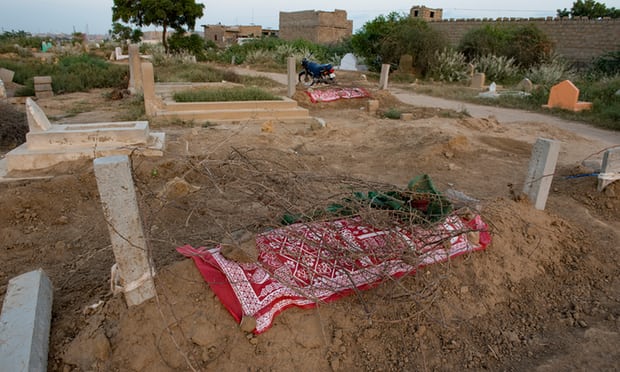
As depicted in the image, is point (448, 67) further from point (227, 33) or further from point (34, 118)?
point (227, 33)

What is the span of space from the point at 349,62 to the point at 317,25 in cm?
982

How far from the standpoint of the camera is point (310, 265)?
2416 mm

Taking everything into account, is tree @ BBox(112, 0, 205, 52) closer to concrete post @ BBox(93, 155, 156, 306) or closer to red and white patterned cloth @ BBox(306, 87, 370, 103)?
red and white patterned cloth @ BBox(306, 87, 370, 103)

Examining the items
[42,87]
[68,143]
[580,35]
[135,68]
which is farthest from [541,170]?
[580,35]

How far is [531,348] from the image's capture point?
94.7 inches

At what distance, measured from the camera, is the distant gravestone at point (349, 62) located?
2241 cm

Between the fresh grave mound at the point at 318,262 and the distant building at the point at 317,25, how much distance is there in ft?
98.6

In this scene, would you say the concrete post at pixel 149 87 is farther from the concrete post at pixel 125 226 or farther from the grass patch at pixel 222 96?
the concrete post at pixel 125 226

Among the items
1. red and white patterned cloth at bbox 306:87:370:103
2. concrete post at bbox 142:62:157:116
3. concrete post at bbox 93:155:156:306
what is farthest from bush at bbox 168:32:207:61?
concrete post at bbox 93:155:156:306

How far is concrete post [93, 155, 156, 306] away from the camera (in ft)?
6.28

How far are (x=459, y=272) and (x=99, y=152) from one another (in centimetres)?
442

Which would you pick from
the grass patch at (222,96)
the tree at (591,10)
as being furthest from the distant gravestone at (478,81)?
the tree at (591,10)

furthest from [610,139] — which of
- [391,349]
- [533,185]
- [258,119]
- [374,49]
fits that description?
[374,49]

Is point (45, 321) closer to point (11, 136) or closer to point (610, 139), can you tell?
point (11, 136)
